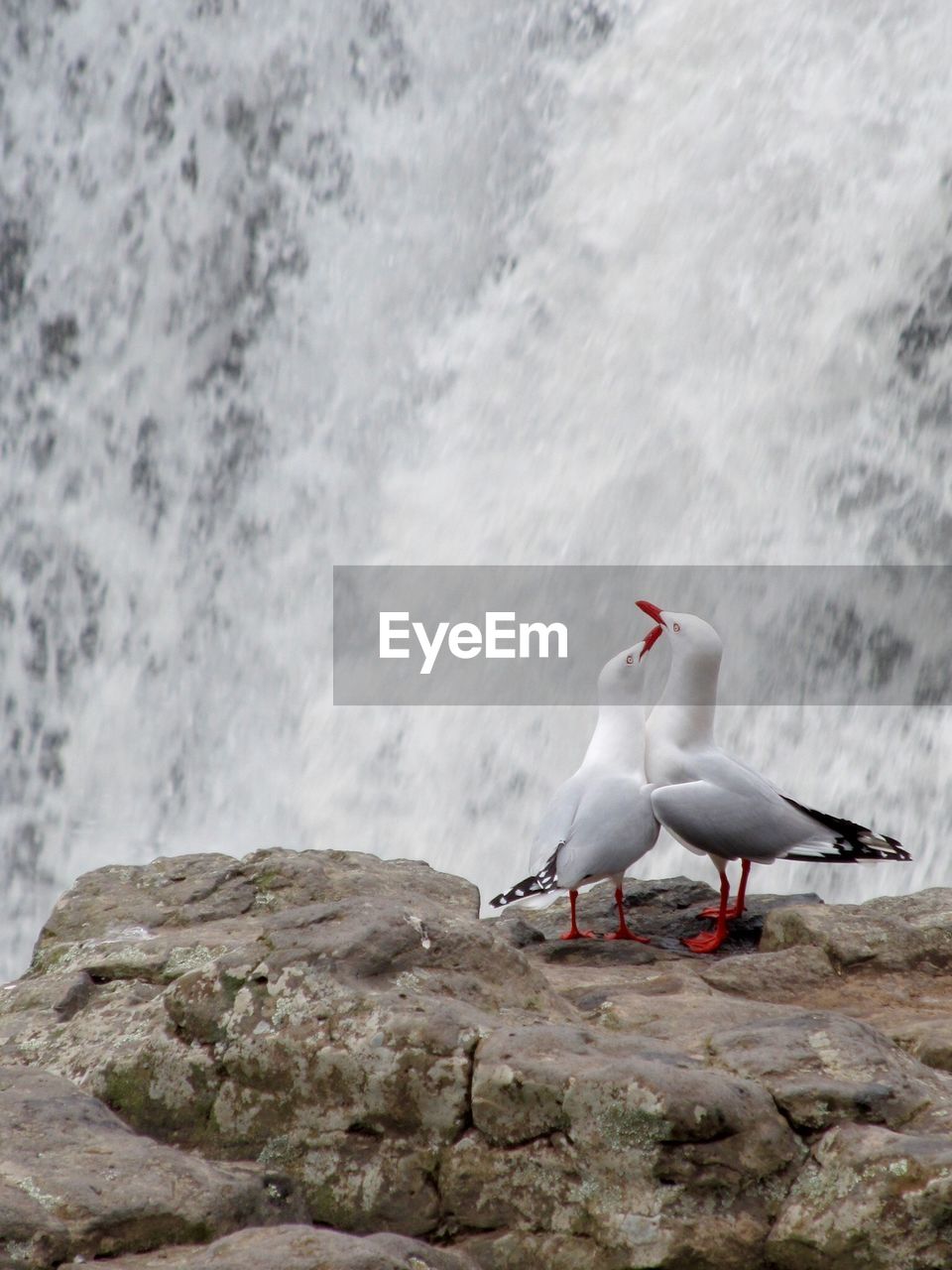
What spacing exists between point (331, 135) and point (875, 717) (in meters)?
8.57

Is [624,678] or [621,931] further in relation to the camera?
[624,678]

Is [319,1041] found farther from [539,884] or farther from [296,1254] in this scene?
[539,884]

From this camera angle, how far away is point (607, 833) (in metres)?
4.49

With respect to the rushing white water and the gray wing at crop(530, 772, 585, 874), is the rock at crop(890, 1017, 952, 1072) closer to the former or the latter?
the gray wing at crop(530, 772, 585, 874)

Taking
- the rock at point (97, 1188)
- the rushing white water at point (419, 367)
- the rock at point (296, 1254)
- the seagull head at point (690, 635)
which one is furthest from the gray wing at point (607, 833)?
the rushing white water at point (419, 367)

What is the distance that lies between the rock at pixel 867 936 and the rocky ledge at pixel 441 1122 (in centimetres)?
77

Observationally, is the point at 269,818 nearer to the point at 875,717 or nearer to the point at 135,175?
the point at 875,717

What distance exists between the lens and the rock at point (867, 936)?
432 cm

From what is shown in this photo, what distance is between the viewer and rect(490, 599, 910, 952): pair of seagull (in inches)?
178

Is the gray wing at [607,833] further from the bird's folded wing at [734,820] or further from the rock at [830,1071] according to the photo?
the rock at [830,1071]

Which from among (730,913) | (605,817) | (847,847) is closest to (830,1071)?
(605,817)

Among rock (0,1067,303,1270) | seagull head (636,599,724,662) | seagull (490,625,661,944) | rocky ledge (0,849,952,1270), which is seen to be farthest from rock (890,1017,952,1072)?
seagull head (636,599,724,662)

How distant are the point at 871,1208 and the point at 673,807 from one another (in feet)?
6.90

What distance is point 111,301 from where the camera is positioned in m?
15.3
